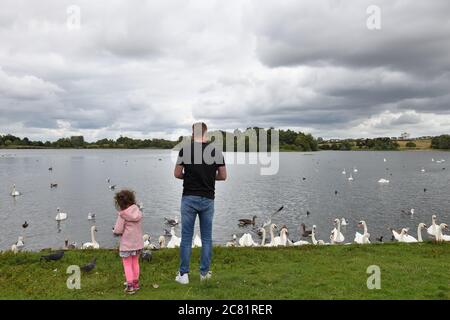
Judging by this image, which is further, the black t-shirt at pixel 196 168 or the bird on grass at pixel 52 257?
the bird on grass at pixel 52 257

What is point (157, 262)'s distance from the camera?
1188cm

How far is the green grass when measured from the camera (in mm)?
8836

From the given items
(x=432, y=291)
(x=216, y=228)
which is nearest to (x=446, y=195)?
(x=216, y=228)

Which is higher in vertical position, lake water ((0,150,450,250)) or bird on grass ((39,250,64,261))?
bird on grass ((39,250,64,261))

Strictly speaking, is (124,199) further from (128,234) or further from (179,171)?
(179,171)

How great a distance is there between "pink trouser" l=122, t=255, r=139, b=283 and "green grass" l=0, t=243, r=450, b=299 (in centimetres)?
34

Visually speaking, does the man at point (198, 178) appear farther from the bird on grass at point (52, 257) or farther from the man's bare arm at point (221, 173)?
the bird on grass at point (52, 257)

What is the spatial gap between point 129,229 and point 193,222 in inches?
52.3

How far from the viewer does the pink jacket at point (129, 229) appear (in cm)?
887

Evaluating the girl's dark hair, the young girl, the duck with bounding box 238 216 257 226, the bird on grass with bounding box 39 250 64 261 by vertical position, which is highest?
the girl's dark hair

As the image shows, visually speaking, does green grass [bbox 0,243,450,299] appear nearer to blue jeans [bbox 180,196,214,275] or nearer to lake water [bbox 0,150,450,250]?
blue jeans [bbox 180,196,214,275]

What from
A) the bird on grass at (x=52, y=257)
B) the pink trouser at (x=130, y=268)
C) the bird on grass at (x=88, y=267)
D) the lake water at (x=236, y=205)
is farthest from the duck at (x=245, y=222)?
the pink trouser at (x=130, y=268)

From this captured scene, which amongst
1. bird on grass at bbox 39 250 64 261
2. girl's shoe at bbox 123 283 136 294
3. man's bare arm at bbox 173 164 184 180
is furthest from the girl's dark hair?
bird on grass at bbox 39 250 64 261
